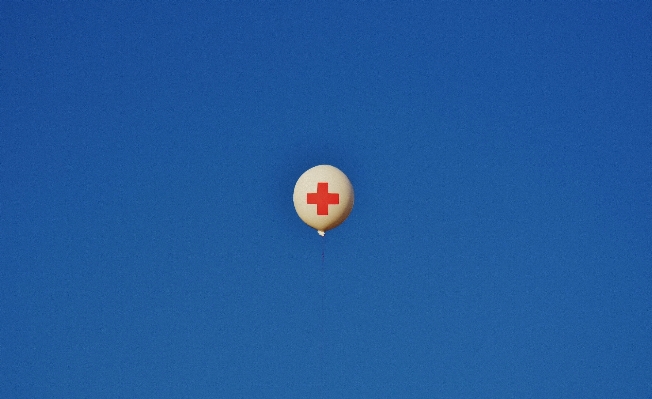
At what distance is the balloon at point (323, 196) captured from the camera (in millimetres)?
14117

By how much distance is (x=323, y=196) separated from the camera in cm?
1412

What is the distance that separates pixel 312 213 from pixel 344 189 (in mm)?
449

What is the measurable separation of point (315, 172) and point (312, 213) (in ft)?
1.54

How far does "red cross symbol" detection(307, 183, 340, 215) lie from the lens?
46.3 ft

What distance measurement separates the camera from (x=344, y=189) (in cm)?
1420

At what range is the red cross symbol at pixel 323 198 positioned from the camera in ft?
46.3

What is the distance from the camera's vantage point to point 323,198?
14.1 metres

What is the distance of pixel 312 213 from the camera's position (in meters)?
14.2

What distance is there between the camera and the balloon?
14.1 m

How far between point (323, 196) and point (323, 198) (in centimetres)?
2
